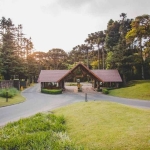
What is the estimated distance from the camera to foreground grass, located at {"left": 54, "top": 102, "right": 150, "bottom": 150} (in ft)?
23.3

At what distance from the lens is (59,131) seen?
9172mm

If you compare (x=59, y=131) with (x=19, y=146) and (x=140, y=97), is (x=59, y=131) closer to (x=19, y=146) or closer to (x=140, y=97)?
(x=19, y=146)

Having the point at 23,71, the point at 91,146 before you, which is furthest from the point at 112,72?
the point at 91,146

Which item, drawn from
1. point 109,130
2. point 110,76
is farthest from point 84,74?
point 109,130

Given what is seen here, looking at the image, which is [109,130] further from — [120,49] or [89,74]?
[120,49]

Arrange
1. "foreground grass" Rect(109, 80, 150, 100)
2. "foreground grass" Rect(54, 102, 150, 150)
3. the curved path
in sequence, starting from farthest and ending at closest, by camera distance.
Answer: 1. "foreground grass" Rect(109, 80, 150, 100)
2. the curved path
3. "foreground grass" Rect(54, 102, 150, 150)

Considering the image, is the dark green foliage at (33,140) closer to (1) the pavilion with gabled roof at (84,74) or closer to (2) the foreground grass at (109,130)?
(2) the foreground grass at (109,130)

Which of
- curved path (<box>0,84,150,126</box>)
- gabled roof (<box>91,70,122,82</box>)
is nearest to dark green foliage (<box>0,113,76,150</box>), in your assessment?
curved path (<box>0,84,150,126</box>)

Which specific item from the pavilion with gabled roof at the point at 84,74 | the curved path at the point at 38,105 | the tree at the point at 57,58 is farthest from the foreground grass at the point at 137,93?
the tree at the point at 57,58

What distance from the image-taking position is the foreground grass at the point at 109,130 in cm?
711

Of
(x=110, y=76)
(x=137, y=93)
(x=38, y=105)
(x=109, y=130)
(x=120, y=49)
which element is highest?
(x=120, y=49)

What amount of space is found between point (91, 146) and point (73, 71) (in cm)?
2963

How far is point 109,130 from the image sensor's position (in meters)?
8.68

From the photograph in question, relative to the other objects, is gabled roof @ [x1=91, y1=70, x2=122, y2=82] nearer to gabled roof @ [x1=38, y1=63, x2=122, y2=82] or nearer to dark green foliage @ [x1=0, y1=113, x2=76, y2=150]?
gabled roof @ [x1=38, y1=63, x2=122, y2=82]
